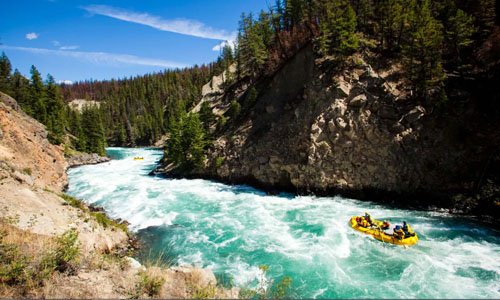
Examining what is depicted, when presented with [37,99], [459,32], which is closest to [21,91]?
[37,99]

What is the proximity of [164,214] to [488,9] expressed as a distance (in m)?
36.9

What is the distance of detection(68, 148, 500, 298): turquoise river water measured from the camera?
1466 centimetres

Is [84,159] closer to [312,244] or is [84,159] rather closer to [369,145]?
[369,145]

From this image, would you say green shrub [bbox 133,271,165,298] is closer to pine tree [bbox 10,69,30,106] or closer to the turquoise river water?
the turquoise river water

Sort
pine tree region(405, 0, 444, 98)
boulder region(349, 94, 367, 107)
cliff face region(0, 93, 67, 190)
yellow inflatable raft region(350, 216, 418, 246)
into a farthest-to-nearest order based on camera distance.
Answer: boulder region(349, 94, 367, 107), pine tree region(405, 0, 444, 98), cliff face region(0, 93, 67, 190), yellow inflatable raft region(350, 216, 418, 246)

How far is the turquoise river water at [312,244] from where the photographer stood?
1466 cm

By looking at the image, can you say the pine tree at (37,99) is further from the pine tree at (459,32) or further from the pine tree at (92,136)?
the pine tree at (459,32)

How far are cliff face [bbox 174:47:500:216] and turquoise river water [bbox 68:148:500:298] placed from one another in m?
2.73

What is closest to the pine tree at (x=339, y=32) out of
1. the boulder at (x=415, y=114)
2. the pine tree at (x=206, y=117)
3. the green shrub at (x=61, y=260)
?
the boulder at (x=415, y=114)

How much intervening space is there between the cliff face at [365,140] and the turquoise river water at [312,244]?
8.97 feet

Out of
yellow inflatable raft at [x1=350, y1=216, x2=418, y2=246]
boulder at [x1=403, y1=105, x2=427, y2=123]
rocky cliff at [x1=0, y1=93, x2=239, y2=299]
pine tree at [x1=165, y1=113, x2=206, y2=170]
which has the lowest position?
yellow inflatable raft at [x1=350, y1=216, x2=418, y2=246]

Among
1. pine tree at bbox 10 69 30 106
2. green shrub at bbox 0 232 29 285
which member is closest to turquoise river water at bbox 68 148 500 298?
green shrub at bbox 0 232 29 285

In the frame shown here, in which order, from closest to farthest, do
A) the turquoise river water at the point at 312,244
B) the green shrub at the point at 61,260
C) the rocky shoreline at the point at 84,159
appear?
1. the green shrub at the point at 61,260
2. the turquoise river water at the point at 312,244
3. the rocky shoreline at the point at 84,159

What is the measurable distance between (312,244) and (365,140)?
46.4 ft
